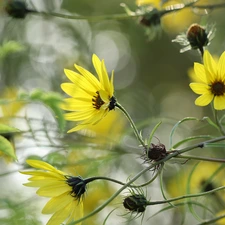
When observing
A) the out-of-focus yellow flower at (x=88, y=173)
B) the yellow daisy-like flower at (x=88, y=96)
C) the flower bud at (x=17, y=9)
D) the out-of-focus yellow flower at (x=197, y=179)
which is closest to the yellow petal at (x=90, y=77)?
the yellow daisy-like flower at (x=88, y=96)

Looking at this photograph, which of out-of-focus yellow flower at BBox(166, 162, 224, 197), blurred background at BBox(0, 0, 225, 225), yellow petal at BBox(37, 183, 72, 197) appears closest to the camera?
yellow petal at BBox(37, 183, 72, 197)

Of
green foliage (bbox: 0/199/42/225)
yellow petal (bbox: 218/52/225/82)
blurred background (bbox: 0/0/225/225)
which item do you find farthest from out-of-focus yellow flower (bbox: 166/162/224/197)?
yellow petal (bbox: 218/52/225/82)

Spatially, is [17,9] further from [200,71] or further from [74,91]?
[200,71]

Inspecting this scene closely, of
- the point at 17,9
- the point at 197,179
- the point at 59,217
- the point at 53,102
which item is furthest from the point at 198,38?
the point at 197,179

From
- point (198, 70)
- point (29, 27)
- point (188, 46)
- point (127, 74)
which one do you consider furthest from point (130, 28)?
point (198, 70)

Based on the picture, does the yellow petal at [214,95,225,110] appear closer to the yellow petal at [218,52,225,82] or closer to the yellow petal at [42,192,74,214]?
the yellow petal at [218,52,225,82]

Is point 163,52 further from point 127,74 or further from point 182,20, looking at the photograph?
point 182,20
